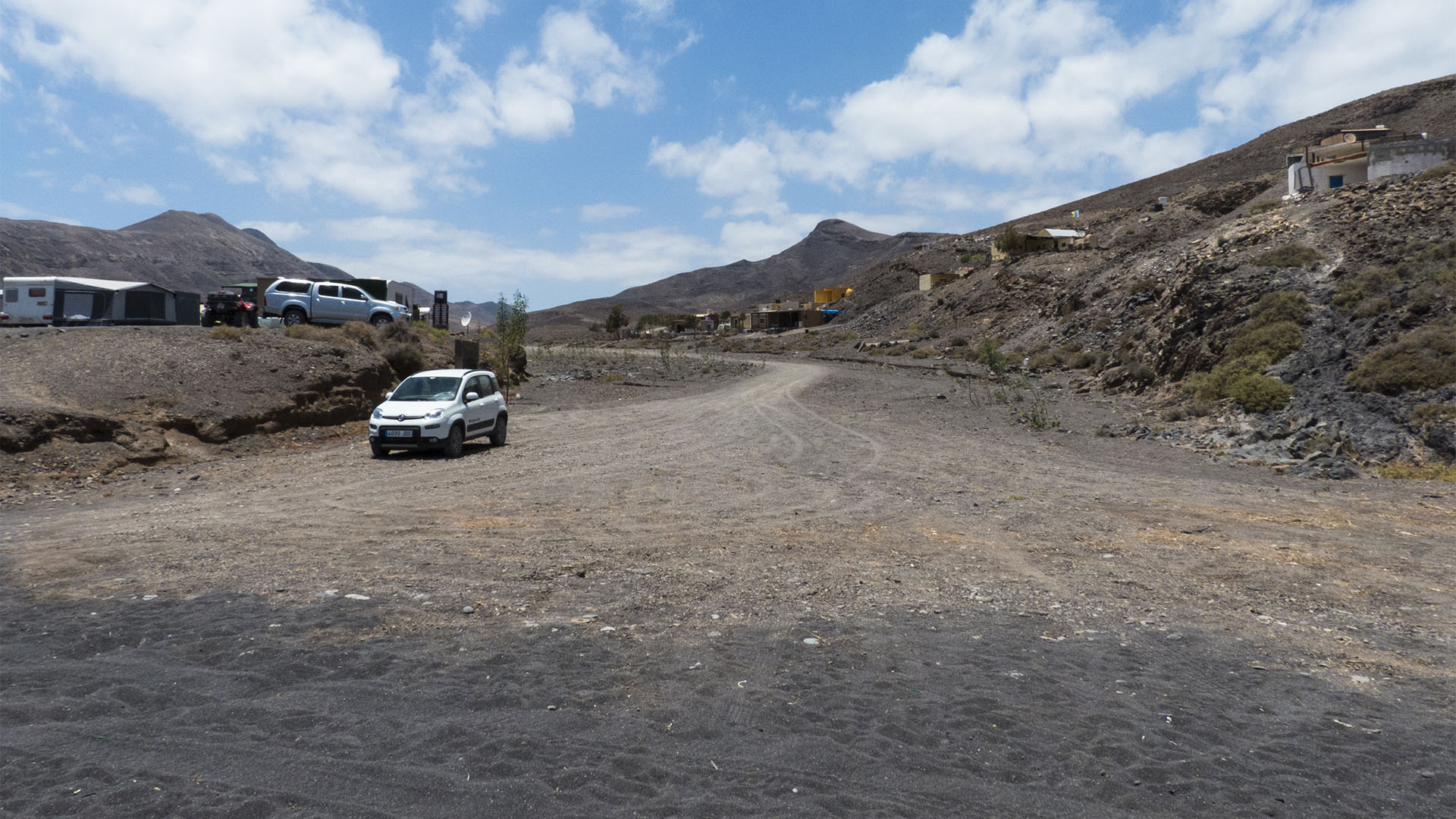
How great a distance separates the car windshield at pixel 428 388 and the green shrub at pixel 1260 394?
1819cm

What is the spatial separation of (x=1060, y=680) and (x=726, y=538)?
14.6ft

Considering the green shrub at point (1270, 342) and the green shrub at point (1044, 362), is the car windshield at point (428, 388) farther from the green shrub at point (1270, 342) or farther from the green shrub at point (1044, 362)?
the green shrub at point (1044, 362)

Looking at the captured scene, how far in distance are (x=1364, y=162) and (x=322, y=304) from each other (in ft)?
168

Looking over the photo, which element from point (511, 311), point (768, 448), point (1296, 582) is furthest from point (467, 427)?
point (511, 311)

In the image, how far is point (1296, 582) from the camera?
7.59m

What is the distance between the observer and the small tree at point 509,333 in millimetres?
33938

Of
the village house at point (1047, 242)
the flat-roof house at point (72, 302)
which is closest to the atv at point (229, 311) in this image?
the flat-roof house at point (72, 302)

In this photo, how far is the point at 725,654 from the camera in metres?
5.67

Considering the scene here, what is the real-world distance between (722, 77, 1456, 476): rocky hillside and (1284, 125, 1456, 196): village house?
5390mm

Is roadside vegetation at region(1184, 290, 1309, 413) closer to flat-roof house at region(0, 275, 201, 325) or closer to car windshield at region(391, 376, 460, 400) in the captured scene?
car windshield at region(391, 376, 460, 400)

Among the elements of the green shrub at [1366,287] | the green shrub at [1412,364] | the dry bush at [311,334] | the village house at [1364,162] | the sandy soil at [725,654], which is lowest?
the sandy soil at [725,654]

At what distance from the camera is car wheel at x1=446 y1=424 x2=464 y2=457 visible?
16.0 m

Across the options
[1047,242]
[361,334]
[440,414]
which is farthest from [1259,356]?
[1047,242]

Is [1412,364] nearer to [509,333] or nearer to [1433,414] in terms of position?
[1433,414]
